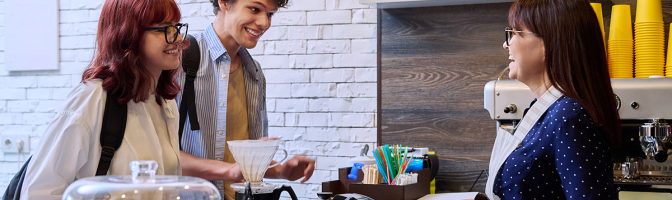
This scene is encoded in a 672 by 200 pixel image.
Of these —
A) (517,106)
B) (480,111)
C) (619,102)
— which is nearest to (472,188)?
(480,111)

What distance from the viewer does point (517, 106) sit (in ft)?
7.29

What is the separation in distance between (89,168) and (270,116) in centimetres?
171

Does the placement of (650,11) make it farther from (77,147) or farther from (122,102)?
(77,147)

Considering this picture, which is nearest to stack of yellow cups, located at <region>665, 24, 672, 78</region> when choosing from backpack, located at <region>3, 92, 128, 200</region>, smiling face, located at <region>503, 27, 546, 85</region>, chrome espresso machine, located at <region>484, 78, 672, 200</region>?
chrome espresso machine, located at <region>484, 78, 672, 200</region>

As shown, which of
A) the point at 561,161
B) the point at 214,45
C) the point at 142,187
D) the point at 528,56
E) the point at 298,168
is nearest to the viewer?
the point at 142,187

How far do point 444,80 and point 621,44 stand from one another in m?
0.81

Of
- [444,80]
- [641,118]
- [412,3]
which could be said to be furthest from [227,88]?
[641,118]

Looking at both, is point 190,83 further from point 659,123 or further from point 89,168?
point 659,123

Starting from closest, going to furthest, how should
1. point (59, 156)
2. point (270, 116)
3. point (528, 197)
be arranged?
point (59, 156) < point (528, 197) < point (270, 116)

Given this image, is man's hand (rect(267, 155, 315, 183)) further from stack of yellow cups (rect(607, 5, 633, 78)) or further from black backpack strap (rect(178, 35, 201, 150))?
stack of yellow cups (rect(607, 5, 633, 78))

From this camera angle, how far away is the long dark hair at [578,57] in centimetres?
130

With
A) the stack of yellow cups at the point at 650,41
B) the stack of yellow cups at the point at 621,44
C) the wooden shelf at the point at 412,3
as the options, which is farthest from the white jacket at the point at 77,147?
the stack of yellow cups at the point at 650,41

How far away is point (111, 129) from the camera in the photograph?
121 cm

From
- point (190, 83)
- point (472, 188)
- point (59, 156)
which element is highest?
point (190, 83)
